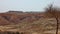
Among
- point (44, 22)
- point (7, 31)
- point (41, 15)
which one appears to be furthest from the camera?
point (41, 15)

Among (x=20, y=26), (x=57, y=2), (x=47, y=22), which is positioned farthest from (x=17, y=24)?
(x=57, y=2)

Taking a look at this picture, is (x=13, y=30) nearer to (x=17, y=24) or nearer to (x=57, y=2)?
(x=17, y=24)

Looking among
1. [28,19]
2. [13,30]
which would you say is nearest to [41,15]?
[28,19]

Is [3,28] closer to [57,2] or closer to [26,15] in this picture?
[26,15]

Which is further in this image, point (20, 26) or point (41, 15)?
point (41, 15)

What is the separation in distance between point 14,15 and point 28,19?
177 mm

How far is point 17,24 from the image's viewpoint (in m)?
1.74

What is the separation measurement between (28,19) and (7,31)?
32 cm

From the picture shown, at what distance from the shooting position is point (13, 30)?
1.61 m

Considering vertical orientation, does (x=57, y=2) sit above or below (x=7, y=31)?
above

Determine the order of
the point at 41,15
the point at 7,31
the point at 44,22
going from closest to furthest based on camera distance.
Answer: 1. the point at 7,31
2. the point at 44,22
3. the point at 41,15

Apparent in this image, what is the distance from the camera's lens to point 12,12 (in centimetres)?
198

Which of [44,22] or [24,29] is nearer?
[24,29]

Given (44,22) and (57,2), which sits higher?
(57,2)
